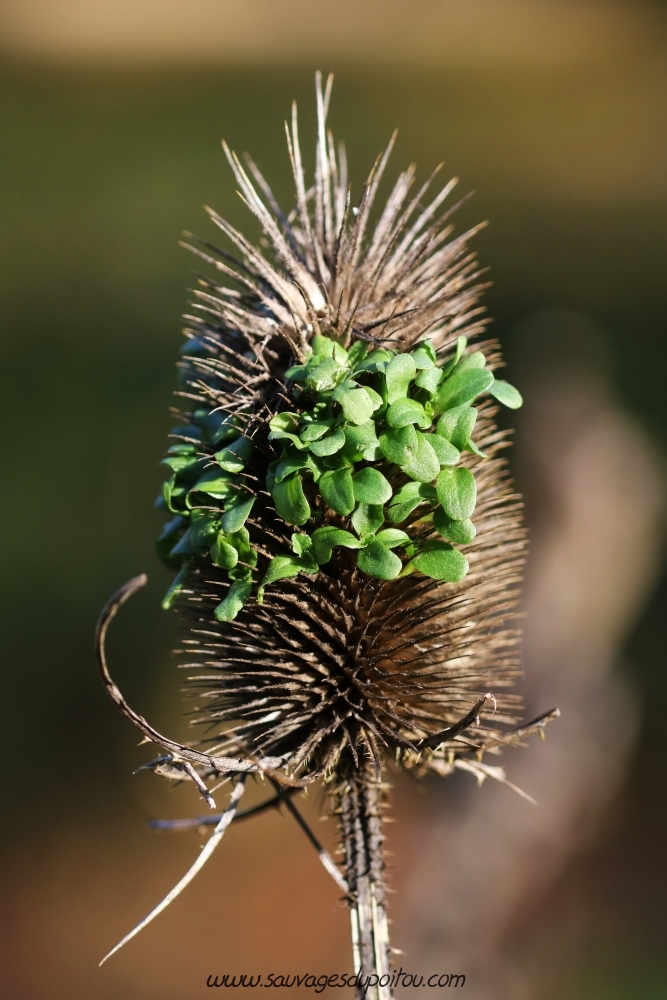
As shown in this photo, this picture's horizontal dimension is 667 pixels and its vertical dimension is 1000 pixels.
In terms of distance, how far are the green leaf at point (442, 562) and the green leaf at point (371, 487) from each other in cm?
19

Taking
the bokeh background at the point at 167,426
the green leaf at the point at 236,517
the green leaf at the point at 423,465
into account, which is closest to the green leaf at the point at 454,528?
the green leaf at the point at 423,465

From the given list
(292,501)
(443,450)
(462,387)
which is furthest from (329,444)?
(462,387)

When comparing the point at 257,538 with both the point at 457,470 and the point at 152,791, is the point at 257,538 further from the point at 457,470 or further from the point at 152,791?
the point at 152,791

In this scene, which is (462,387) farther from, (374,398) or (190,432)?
(190,432)

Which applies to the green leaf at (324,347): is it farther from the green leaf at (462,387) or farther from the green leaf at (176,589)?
the green leaf at (176,589)

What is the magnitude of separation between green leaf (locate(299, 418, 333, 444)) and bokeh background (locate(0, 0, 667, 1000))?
5360 mm

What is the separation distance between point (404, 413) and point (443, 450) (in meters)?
0.13

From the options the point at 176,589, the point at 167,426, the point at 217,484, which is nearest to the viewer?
the point at 217,484

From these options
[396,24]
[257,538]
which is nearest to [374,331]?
[257,538]

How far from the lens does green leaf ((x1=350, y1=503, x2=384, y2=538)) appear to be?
1.98 meters

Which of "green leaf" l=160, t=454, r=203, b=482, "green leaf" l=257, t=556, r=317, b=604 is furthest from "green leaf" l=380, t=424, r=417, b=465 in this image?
"green leaf" l=160, t=454, r=203, b=482

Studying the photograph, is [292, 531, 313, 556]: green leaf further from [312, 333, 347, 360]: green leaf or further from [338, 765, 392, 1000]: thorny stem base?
[338, 765, 392, 1000]: thorny stem base

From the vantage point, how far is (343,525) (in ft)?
7.01

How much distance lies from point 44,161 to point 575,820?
395 inches
